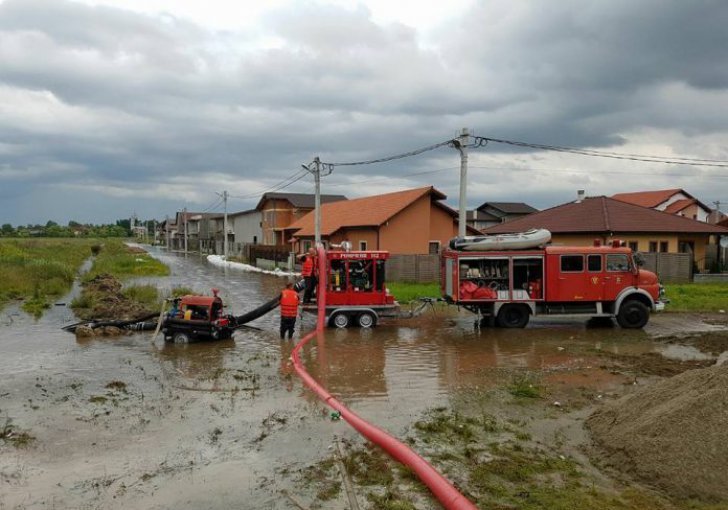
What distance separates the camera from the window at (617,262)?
18172mm

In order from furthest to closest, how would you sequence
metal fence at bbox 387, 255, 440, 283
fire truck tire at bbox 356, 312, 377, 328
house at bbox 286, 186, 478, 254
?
house at bbox 286, 186, 478, 254, metal fence at bbox 387, 255, 440, 283, fire truck tire at bbox 356, 312, 377, 328

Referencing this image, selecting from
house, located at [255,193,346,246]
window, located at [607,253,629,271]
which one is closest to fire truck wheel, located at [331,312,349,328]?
window, located at [607,253,629,271]

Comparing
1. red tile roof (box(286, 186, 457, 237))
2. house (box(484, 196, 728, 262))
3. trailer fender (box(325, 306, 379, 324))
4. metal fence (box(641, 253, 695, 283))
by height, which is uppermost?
red tile roof (box(286, 186, 457, 237))

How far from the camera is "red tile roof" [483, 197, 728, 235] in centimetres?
3241

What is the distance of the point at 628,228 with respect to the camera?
105ft

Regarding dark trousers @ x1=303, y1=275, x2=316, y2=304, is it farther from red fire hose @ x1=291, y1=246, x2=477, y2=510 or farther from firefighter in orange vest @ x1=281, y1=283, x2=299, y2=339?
red fire hose @ x1=291, y1=246, x2=477, y2=510

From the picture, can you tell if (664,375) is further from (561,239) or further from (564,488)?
(561,239)

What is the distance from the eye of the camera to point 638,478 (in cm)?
669

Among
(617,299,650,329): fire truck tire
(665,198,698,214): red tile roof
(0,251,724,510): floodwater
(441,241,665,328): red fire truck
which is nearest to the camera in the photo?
(0,251,724,510): floodwater

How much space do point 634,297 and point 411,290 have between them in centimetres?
1049

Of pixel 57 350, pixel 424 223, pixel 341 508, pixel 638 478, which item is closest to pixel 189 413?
pixel 341 508

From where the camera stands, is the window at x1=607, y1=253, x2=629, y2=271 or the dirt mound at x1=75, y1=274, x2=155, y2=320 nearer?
the window at x1=607, y1=253, x2=629, y2=271

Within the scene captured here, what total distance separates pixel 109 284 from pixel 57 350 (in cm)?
1387

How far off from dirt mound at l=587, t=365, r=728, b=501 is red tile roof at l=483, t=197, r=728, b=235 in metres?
25.2
